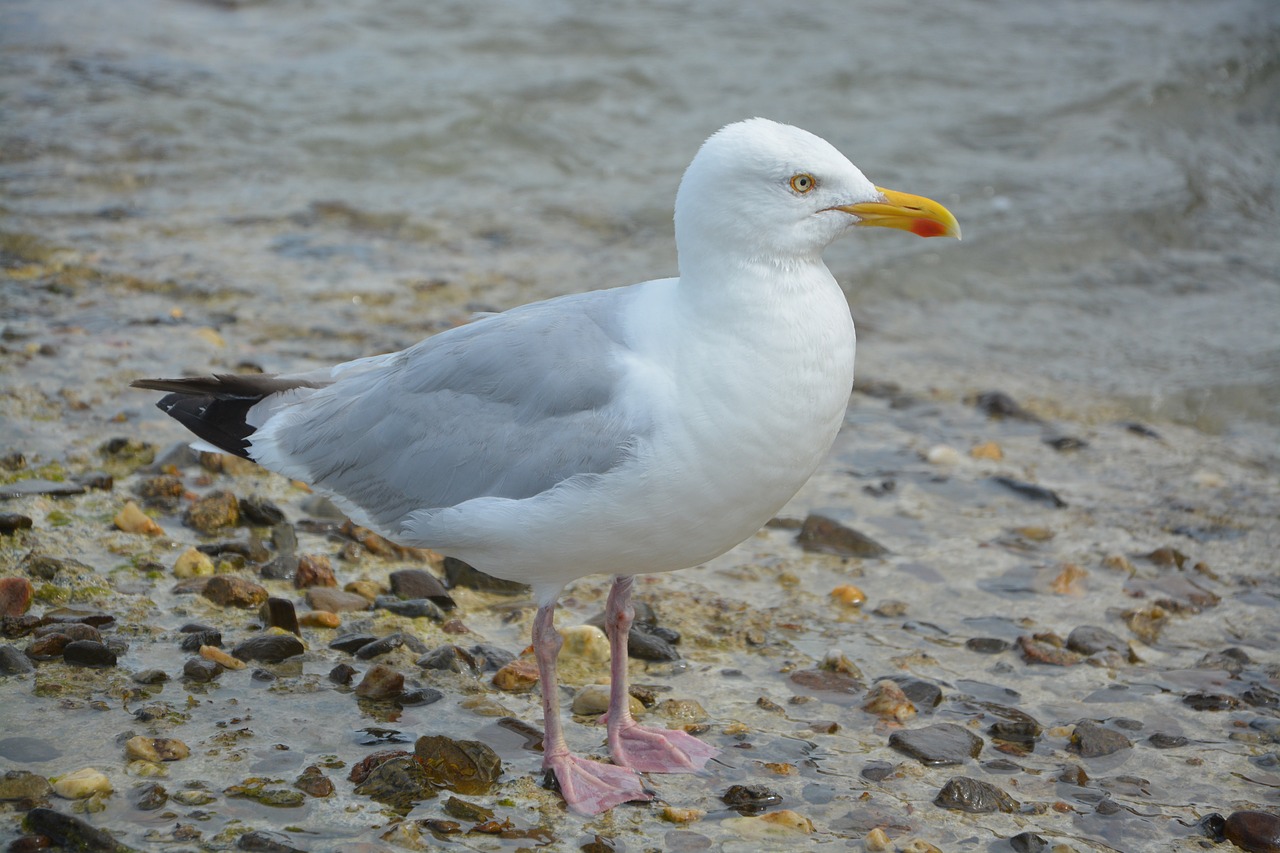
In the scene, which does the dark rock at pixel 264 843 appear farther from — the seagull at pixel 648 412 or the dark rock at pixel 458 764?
the seagull at pixel 648 412

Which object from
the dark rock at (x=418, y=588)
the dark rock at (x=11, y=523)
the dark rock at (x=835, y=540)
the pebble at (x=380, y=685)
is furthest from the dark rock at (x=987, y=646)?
the dark rock at (x=11, y=523)

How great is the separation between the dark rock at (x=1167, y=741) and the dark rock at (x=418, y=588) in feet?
8.41

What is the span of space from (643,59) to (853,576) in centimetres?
892

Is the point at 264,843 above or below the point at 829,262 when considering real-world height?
below

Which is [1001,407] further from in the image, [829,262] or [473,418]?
[473,418]

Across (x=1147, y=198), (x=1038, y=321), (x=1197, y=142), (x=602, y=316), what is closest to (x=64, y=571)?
(x=602, y=316)

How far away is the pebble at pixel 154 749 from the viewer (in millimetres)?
3900

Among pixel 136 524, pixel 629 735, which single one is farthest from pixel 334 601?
pixel 629 735

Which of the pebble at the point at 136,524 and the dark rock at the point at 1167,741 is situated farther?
the pebble at the point at 136,524

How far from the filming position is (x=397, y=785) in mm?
3928

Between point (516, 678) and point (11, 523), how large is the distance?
2034 mm

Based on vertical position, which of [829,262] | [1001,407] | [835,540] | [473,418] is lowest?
[835,540]

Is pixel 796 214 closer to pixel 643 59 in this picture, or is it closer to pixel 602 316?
pixel 602 316

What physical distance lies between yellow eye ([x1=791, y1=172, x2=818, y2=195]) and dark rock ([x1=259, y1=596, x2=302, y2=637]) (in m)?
2.31
